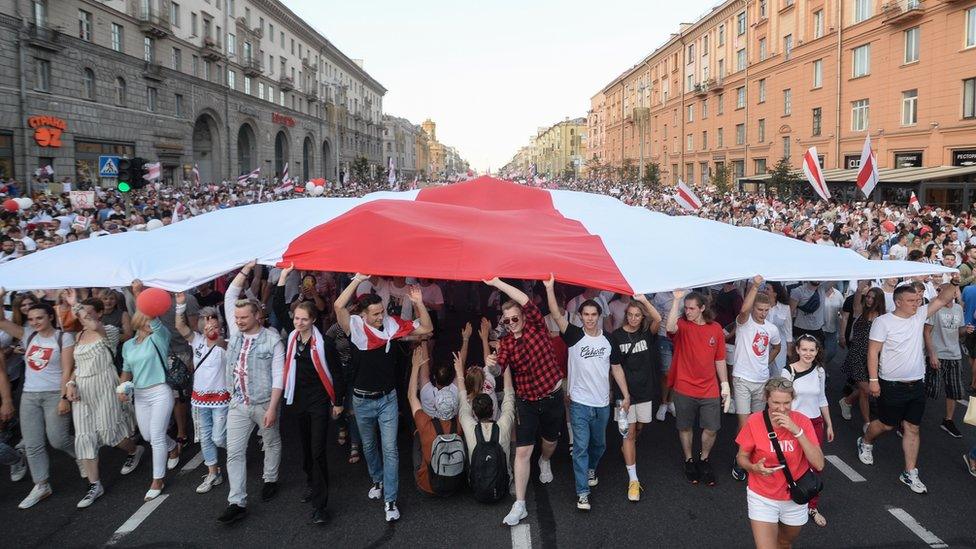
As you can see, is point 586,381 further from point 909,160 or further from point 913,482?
point 909,160

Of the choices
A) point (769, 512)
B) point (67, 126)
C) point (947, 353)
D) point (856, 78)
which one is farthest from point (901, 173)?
point (67, 126)

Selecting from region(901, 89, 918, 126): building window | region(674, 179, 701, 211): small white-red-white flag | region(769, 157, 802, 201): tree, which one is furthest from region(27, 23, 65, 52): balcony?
region(901, 89, 918, 126): building window

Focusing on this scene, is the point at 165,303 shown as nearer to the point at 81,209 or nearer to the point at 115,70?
the point at 81,209

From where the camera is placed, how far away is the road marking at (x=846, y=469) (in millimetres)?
5965

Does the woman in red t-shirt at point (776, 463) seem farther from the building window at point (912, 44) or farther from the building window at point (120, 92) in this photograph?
the building window at point (120, 92)

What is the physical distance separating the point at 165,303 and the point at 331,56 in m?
72.7

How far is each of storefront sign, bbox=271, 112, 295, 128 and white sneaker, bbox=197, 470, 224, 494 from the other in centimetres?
5160

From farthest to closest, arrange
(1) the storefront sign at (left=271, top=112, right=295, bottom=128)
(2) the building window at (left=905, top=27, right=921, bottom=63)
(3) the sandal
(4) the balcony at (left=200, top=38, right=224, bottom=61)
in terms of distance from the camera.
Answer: (1) the storefront sign at (left=271, top=112, right=295, bottom=128) → (4) the balcony at (left=200, top=38, right=224, bottom=61) → (2) the building window at (left=905, top=27, right=921, bottom=63) → (3) the sandal

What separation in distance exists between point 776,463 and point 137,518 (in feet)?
16.6

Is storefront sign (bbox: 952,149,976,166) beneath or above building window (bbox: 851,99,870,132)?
beneath

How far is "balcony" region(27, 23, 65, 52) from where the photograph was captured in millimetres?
25438

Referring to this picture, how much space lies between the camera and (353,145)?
3263 inches

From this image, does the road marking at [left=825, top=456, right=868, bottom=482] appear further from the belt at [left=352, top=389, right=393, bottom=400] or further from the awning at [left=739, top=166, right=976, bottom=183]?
the awning at [left=739, top=166, right=976, bottom=183]

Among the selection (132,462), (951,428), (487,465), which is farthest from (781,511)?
(132,462)
